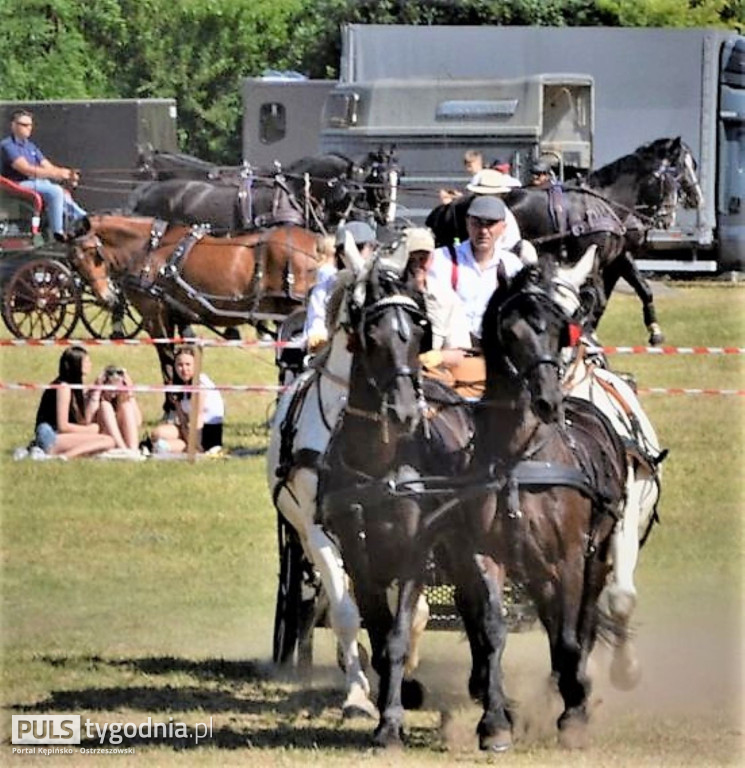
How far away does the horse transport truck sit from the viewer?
84.5 feet

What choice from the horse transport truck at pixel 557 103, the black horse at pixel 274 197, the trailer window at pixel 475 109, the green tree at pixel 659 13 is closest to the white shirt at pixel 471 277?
the black horse at pixel 274 197

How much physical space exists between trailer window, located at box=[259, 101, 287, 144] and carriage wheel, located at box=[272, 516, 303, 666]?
1934cm

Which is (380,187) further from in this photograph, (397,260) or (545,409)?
(545,409)

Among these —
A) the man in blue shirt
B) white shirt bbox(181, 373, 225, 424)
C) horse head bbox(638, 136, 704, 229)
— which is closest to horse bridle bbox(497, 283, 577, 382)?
white shirt bbox(181, 373, 225, 424)

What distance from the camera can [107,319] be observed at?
21.2 metres

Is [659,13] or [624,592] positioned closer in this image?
[624,592]

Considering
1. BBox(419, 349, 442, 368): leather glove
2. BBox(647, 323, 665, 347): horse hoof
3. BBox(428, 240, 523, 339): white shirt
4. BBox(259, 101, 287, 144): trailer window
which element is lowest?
BBox(647, 323, 665, 347): horse hoof

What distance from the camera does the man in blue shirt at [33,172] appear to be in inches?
885

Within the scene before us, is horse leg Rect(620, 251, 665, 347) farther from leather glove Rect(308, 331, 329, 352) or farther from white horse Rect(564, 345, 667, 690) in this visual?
leather glove Rect(308, 331, 329, 352)

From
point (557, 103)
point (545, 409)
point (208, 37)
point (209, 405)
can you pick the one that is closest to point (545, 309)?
point (545, 409)

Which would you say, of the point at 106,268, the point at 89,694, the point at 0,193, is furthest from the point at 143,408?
the point at 89,694

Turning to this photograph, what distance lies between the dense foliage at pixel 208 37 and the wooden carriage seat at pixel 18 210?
4.13 metres

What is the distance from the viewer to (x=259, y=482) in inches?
599

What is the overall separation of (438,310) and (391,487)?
1211mm
